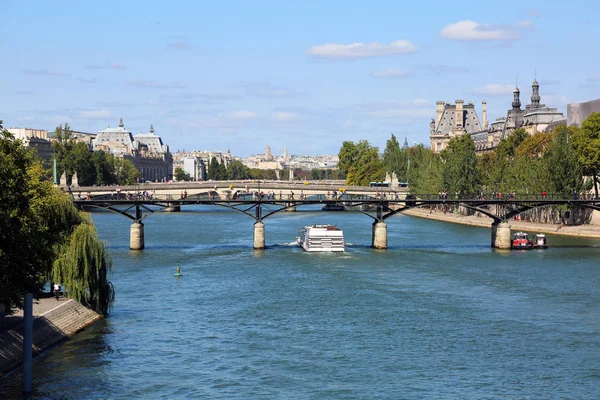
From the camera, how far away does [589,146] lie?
104500 millimetres

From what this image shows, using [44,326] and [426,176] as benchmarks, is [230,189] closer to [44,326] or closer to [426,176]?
[426,176]

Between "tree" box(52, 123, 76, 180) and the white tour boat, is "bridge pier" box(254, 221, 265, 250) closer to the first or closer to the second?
the white tour boat

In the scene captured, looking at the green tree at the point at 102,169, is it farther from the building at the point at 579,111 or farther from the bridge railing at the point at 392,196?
the building at the point at 579,111

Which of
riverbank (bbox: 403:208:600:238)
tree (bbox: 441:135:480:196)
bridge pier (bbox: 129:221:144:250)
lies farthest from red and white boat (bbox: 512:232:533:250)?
tree (bbox: 441:135:480:196)

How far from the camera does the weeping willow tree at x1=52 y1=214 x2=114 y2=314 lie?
4538 cm

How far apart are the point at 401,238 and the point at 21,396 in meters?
64.3

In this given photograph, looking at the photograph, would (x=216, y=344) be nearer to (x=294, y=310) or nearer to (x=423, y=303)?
(x=294, y=310)

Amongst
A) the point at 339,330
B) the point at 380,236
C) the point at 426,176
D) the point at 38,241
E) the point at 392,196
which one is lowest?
the point at 339,330

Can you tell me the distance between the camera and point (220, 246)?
84125mm

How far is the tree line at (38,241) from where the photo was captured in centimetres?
3375

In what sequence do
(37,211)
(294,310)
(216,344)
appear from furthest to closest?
1. (294,310)
2. (216,344)
3. (37,211)

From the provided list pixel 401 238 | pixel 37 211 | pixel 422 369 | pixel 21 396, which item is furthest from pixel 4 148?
pixel 401 238

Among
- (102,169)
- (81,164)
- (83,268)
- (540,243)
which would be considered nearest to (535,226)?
(540,243)

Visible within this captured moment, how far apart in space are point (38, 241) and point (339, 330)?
16.7 m
